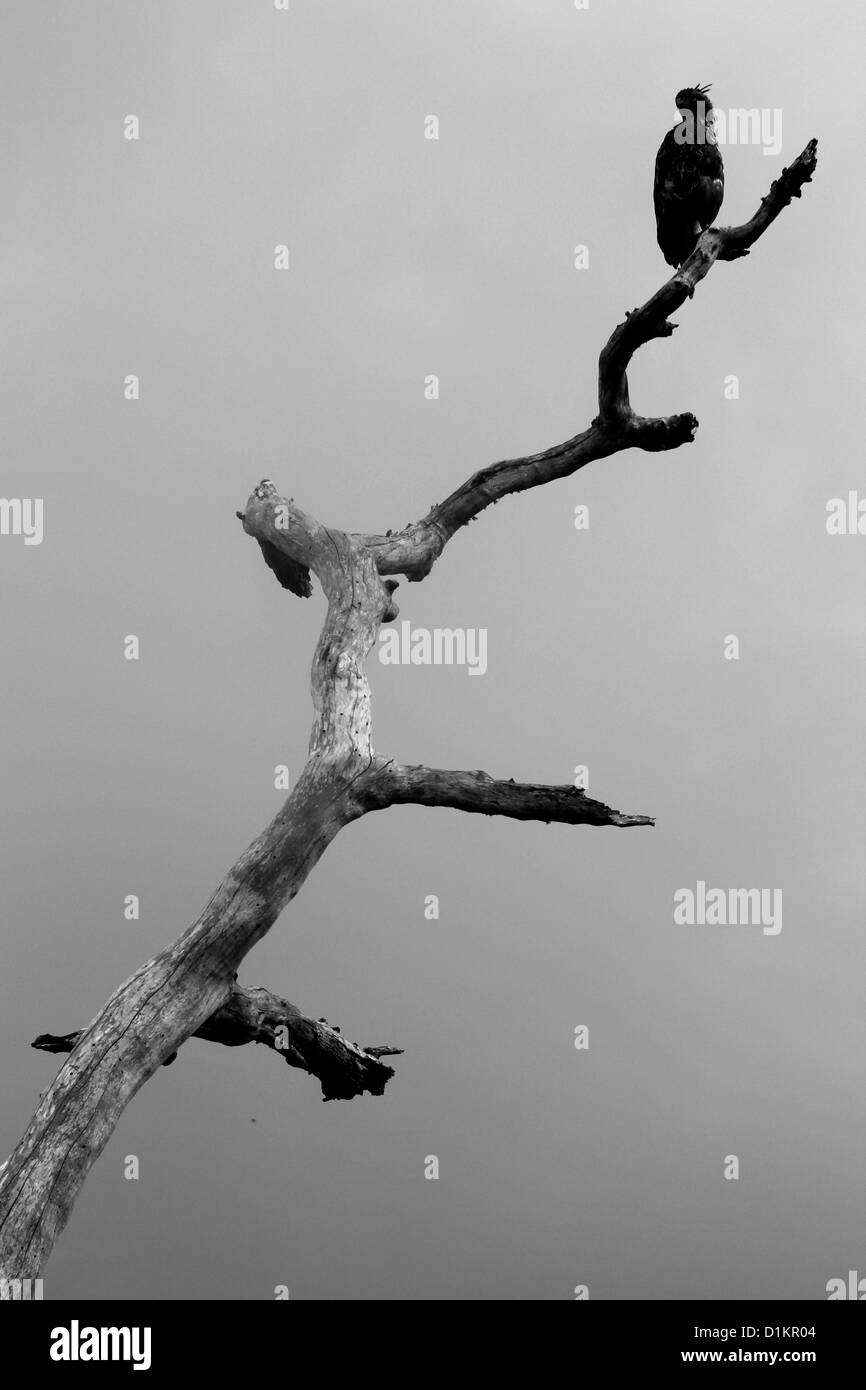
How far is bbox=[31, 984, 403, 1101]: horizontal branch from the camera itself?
7191 millimetres

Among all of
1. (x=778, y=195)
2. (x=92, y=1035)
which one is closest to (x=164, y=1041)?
(x=92, y=1035)

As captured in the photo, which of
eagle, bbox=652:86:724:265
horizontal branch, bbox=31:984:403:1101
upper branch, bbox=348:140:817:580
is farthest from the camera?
eagle, bbox=652:86:724:265

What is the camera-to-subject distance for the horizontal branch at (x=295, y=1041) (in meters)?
7.19

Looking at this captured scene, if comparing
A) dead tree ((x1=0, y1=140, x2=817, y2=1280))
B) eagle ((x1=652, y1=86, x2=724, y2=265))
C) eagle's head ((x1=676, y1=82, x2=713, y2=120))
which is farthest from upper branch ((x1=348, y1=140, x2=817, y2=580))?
eagle's head ((x1=676, y1=82, x2=713, y2=120))

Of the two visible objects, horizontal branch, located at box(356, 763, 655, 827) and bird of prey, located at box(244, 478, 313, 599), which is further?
bird of prey, located at box(244, 478, 313, 599)

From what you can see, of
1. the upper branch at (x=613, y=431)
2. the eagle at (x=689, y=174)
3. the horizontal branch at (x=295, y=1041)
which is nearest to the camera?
the horizontal branch at (x=295, y=1041)

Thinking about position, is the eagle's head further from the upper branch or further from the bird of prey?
the bird of prey

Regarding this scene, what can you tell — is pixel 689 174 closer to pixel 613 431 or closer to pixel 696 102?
pixel 696 102

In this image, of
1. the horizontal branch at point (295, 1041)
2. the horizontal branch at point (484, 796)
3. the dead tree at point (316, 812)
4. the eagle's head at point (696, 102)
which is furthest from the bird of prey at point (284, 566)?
the eagle's head at point (696, 102)

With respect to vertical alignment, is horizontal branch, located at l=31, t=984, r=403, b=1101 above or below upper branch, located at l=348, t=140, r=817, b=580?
below

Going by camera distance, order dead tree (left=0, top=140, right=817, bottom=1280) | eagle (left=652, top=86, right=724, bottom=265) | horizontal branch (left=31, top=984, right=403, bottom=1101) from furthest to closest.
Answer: eagle (left=652, top=86, right=724, bottom=265) < horizontal branch (left=31, top=984, right=403, bottom=1101) < dead tree (left=0, top=140, right=817, bottom=1280)

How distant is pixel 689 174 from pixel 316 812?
15.9 feet

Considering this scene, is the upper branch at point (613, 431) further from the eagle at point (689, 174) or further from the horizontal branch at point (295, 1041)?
the horizontal branch at point (295, 1041)

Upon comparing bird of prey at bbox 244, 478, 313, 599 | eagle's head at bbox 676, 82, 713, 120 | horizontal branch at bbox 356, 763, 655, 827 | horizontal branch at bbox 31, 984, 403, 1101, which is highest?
eagle's head at bbox 676, 82, 713, 120
